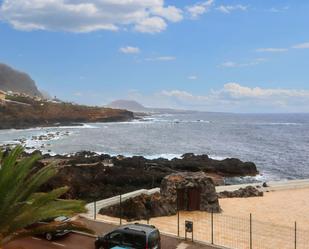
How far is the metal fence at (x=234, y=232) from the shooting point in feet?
66.6

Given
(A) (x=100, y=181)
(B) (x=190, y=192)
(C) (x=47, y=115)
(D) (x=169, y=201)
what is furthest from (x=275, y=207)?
(C) (x=47, y=115)

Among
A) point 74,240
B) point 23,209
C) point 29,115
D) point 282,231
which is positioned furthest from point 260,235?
point 29,115

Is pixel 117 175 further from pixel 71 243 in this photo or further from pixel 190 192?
pixel 71 243

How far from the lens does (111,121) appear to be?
185750 millimetres

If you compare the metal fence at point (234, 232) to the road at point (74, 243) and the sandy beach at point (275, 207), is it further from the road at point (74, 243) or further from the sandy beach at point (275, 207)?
the sandy beach at point (275, 207)

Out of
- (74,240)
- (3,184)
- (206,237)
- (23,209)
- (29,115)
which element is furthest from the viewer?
(29,115)

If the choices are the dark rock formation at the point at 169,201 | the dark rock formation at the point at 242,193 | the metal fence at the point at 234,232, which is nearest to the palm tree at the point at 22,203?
the metal fence at the point at 234,232

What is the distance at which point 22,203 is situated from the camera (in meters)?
11.1

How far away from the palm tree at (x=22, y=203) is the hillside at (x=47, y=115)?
127187 millimetres

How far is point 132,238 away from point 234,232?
679 cm

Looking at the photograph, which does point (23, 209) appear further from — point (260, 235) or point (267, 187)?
point (267, 187)

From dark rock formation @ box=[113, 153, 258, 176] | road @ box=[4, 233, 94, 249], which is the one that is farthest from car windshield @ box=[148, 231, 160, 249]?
dark rock formation @ box=[113, 153, 258, 176]

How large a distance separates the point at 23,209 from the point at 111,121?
175m

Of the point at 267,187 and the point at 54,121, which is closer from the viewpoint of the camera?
the point at 267,187
